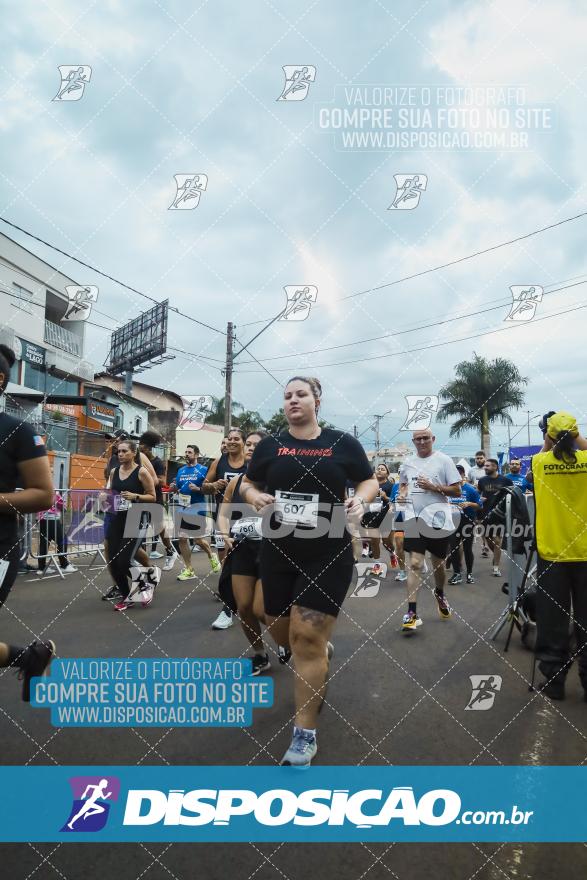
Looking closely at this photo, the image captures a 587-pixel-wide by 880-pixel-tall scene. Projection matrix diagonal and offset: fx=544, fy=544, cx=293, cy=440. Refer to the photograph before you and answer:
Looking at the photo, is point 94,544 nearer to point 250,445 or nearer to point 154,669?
point 250,445

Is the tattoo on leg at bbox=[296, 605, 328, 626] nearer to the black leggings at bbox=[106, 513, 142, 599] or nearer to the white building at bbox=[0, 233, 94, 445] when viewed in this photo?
the black leggings at bbox=[106, 513, 142, 599]

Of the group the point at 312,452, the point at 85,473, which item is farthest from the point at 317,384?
the point at 85,473

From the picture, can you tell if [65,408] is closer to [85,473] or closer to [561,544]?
[85,473]

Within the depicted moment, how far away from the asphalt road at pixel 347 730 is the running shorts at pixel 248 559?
846mm

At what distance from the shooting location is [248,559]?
4270mm

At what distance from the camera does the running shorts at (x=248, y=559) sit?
4246mm

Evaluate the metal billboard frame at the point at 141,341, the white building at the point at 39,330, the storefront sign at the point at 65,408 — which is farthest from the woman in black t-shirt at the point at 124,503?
the metal billboard frame at the point at 141,341

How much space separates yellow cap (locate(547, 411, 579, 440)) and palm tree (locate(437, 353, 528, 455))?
1677 cm

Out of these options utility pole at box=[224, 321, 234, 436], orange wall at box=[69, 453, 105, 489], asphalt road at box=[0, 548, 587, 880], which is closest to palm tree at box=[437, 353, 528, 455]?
utility pole at box=[224, 321, 234, 436]

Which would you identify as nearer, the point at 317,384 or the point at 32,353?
the point at 317,384

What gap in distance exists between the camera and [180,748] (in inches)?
115

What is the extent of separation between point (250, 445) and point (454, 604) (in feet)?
11.0

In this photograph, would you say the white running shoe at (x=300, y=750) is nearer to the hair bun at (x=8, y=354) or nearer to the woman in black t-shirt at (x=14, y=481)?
the woman in black t-shirt at (x=14, y=481)

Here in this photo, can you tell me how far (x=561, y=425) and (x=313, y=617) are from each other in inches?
97.6
